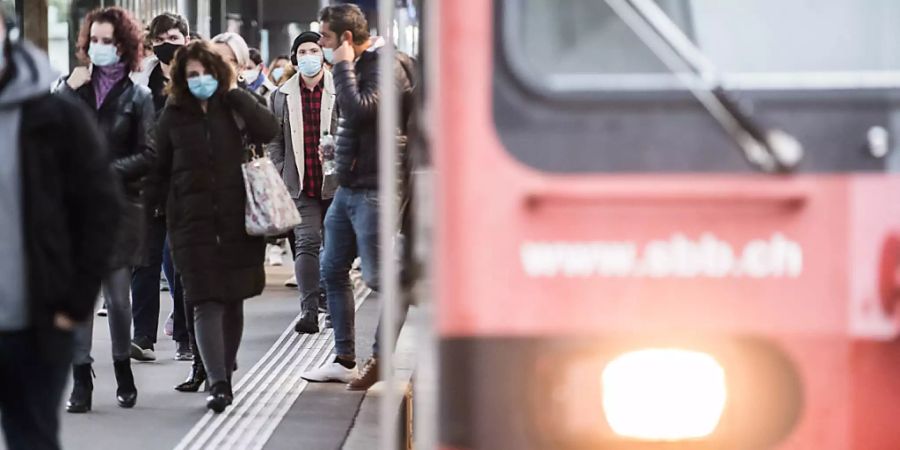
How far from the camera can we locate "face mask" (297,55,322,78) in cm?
1024

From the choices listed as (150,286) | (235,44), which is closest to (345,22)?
(235,44)

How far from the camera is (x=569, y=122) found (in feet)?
10.6

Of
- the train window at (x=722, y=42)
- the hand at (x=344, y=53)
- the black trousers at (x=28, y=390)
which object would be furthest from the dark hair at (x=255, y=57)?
the train window at (x=722, y=42)

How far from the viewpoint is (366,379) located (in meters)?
8.18

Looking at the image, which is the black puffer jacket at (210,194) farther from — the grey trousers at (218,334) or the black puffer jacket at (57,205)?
the black puffer jacket at (57,205)

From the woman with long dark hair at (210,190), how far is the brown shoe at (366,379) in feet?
2.45

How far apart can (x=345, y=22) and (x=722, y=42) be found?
4.70m

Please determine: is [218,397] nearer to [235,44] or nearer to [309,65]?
[235,44]

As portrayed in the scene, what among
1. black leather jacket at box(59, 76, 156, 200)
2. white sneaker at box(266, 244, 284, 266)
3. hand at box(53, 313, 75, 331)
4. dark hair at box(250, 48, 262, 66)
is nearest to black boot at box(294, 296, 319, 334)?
black leather jacket at box(59, 76, 156, 200)

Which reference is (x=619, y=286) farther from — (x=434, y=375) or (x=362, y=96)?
(x=362, y=96)

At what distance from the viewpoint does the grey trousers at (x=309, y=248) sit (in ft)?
32.7

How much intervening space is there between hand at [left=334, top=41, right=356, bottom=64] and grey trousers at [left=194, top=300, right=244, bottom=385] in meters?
1.16

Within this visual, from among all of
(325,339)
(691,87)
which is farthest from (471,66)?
(325,339)

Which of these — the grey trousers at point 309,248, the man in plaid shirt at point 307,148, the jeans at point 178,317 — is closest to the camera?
the jeans at point 178,317
